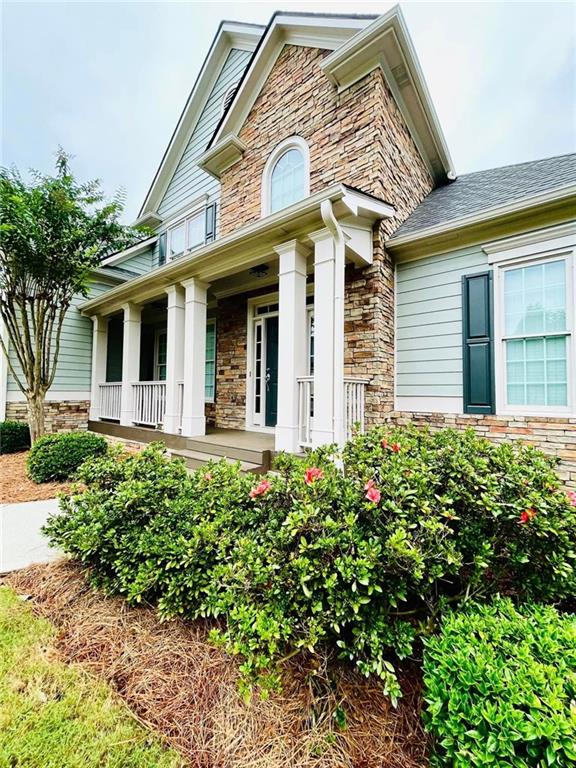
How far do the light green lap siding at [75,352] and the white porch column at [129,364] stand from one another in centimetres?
213

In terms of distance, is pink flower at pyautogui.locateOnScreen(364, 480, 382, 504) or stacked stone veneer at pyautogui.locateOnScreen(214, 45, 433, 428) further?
stacked stone veneer at pyautogui.locateOnScreen(214, 45, 433, 428)

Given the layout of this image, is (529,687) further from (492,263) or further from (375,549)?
(492,263)

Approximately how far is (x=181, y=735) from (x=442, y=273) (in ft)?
18.8

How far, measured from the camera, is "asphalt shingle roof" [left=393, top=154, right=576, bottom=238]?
473 centimetres

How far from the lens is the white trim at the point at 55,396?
805cm

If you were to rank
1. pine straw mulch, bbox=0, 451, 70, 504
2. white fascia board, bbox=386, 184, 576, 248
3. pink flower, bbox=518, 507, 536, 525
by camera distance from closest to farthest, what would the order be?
pink flower, bbox=518, 507, 536, 525 → white fascia board, bbox=386, 184, 576, 248 → pine straw mulch, bbox=0, 451, 70, 504

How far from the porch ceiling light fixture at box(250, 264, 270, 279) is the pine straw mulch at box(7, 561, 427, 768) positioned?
5335mm

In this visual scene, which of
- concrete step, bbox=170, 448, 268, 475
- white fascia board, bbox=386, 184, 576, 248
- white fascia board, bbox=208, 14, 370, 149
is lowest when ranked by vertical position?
concrete step, bbox=170, 448, 268, 475

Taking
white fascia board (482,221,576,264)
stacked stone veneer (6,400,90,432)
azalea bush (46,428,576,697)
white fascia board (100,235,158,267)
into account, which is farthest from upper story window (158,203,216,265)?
azalea bush (46,428,576,697)

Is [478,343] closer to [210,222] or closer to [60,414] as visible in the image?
[210,222]

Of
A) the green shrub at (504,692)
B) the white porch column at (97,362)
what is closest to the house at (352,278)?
the white porch column at (97,362)

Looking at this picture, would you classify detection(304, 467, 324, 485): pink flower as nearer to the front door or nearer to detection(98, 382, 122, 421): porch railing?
the front door

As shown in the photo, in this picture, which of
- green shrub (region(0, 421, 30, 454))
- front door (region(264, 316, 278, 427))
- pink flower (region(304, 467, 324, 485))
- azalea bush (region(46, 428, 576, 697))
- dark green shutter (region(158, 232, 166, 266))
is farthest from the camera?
dark green shutter (region(158, 232, 166, 266))

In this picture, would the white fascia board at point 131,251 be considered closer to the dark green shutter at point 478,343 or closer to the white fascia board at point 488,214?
the white fascia board at point 488,214
